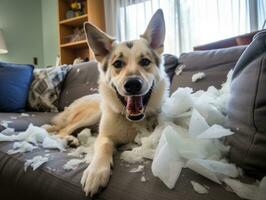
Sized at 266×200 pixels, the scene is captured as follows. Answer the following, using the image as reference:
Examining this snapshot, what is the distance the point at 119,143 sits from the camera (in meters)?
1.20

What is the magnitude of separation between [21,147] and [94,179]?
1.80 ft

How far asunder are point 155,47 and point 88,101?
0.64 m

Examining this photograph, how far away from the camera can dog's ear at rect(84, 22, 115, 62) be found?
4.46ft

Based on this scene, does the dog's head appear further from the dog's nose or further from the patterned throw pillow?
the patterned throw pillow

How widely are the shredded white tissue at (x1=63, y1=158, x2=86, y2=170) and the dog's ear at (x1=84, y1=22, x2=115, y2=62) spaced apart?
2.05ft

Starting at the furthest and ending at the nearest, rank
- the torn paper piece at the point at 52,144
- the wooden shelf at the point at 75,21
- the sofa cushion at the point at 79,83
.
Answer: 1. the wooden shelf at the point at 75,21
2. the sofa cushion at the point at 79,83
3. the torn paper piece at the point at 52,144

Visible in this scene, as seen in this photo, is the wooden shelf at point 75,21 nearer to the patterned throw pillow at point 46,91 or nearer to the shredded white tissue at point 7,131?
the patterned throw pillow at point 46,91

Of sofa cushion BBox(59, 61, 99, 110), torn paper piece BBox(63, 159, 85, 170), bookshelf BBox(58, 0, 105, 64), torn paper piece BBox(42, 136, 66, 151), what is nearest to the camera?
torn paper piece BBox(63, 159, 85, 170)

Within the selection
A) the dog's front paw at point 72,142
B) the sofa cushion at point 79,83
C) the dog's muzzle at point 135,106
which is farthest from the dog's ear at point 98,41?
the sofa cushion at point 79,83

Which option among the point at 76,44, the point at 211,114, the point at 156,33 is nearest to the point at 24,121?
the point at 156,33

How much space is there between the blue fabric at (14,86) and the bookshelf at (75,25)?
1404mm

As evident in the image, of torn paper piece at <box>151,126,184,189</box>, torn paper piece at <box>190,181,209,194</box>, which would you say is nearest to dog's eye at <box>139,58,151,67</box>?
torn paper piece at <box>151,126,184,189</box>

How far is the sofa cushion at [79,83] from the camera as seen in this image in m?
2.27

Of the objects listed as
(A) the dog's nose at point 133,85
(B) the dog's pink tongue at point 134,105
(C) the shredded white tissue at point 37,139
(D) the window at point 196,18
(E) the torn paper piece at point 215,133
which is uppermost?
(D) the window at point 196,18
